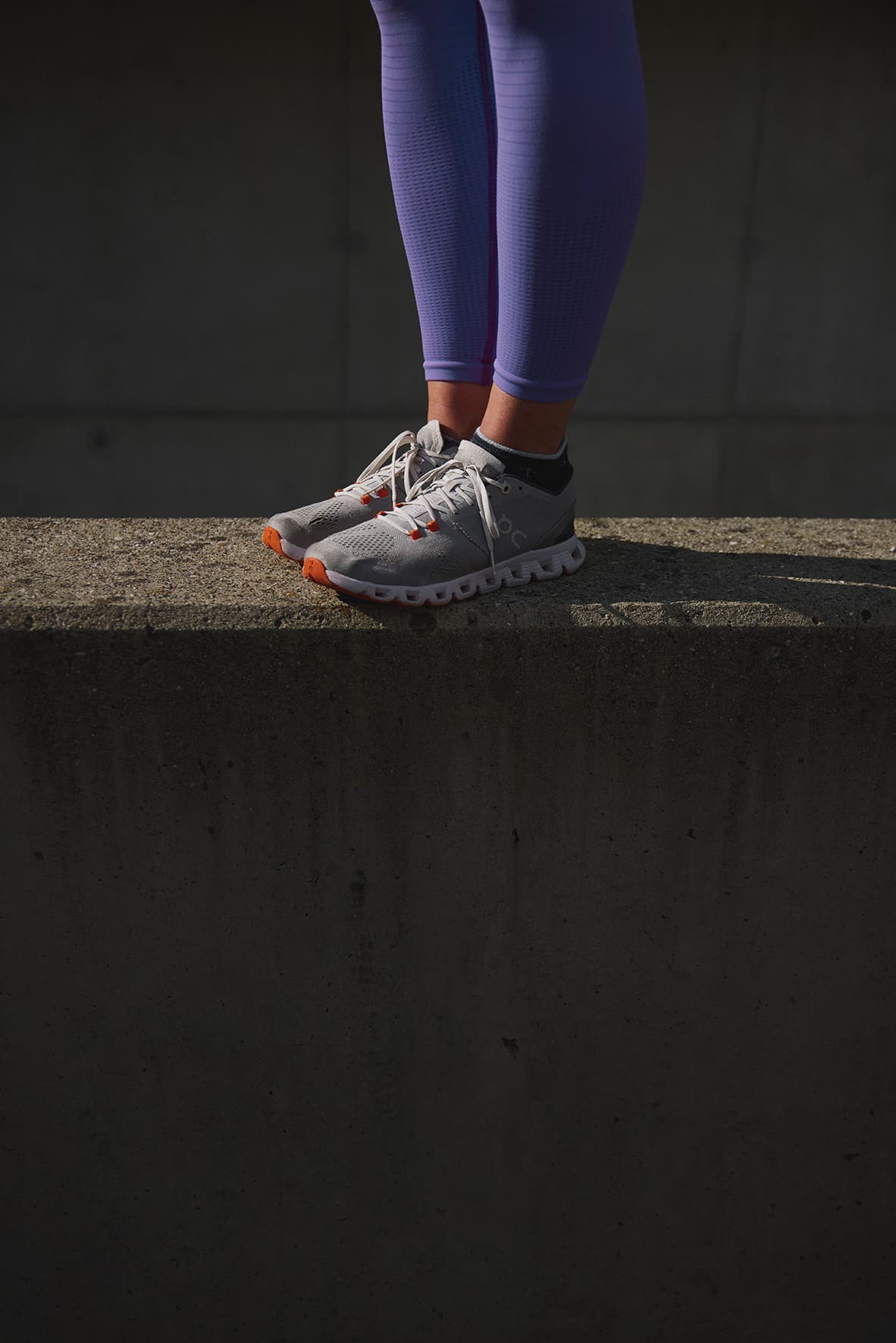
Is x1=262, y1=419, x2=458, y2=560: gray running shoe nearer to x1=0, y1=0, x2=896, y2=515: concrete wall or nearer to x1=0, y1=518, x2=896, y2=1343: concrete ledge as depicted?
x1=0, y1=518, x2=896, y2=1343: concrete ledge

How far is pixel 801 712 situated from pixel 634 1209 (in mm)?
685

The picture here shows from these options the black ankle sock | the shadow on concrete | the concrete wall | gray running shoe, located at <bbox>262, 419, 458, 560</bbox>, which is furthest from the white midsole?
the concrete wall

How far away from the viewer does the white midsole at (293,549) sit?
4.33ft

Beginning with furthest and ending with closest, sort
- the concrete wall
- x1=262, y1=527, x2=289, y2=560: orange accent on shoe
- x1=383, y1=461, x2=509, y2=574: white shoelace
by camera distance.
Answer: the concrete wall
x1=262, y1=527, x2=289, y2=560: orange accent on shoe
x1=383, y1=461, x2=509, y2=574: white shoelace

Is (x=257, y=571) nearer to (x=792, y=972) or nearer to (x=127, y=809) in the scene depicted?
(x=127, y=809)

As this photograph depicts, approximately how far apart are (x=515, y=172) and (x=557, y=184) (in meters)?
0.05

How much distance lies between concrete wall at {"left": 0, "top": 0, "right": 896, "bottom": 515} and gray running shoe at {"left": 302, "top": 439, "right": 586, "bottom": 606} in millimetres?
2577

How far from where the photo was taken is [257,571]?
51.8 inches

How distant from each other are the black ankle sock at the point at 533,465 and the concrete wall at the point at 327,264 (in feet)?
8.43

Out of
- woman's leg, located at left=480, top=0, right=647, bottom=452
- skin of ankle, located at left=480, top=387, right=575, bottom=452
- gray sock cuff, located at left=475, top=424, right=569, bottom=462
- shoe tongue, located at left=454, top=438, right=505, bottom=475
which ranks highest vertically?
woman's leg, located at left=480, top=0, right=647, bottom=452

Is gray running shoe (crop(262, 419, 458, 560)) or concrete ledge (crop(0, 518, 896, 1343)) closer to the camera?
concrete ledge (crop(0, 518, 896, 1343))

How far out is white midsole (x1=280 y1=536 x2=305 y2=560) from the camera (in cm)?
132

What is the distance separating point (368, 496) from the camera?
4.46ft

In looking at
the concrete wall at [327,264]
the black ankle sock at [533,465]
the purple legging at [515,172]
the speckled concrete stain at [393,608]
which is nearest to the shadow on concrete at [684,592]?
the speckled concrete stain at [393,608]
